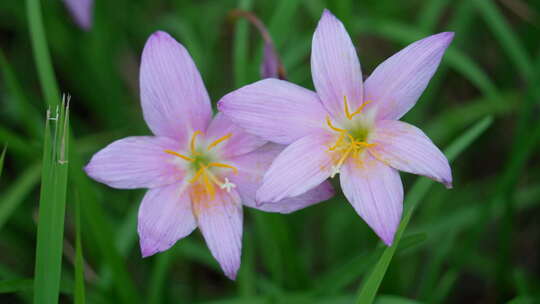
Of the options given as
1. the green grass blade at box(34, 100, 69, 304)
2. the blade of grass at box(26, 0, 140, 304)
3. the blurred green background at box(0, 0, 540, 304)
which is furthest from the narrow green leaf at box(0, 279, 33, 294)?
the blade of grass at box(26, 0, 140, 304)

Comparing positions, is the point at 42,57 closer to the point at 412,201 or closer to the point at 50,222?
the point at 50,222

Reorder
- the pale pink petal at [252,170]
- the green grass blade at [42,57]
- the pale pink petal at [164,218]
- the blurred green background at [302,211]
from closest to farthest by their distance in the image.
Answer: the pale pink petal at [164,218], the pale pink petal at [252,170], the green grass blade at [42,57], the blurred green background at [302,211]

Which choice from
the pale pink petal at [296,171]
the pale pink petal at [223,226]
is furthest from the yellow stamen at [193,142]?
the pale pink petal at [296,171]

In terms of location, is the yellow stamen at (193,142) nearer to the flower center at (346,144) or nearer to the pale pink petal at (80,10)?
the flower center at (346,144)

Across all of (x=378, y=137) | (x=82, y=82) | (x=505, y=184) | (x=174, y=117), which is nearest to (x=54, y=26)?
(x=82, y=82)

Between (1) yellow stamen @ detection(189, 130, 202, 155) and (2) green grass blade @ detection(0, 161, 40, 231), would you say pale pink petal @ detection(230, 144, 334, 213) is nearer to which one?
(1) yellow stamen @ detection(189, 130, 202, 155)

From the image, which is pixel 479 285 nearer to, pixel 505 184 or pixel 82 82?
pixel 505 184

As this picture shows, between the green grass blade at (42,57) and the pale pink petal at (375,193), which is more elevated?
the green grass blade at (42,57)
